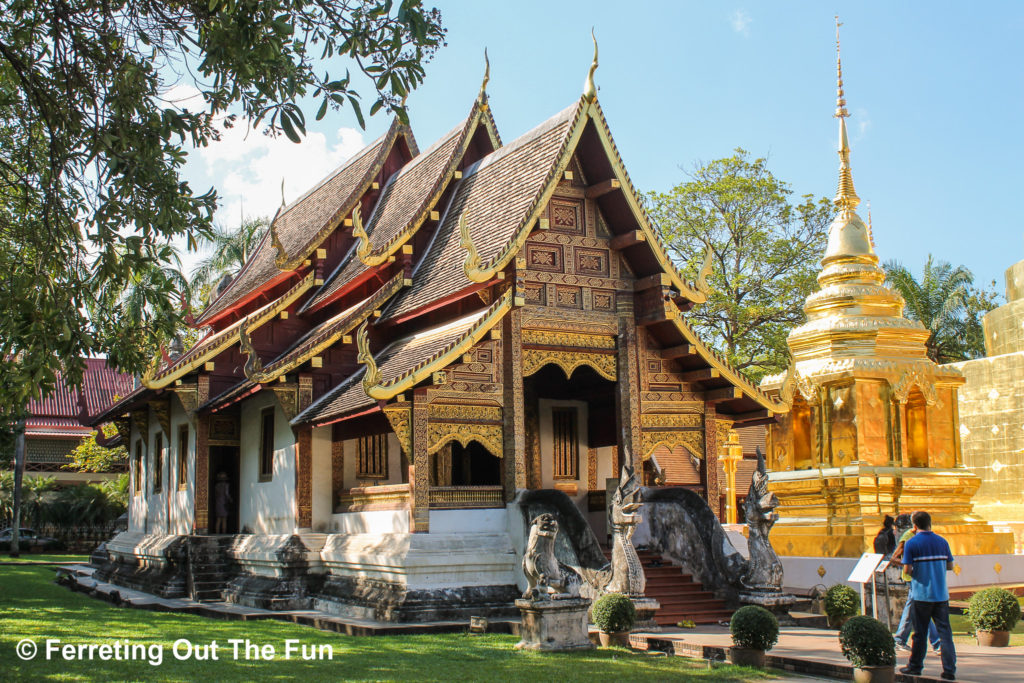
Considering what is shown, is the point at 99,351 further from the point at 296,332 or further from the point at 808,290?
the point at 808,290

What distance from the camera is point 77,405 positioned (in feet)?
145

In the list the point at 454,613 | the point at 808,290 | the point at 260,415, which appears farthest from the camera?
the point at 808,290

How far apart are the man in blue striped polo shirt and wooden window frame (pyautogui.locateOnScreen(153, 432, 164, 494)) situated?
15.1m

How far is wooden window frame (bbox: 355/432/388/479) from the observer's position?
1541cm

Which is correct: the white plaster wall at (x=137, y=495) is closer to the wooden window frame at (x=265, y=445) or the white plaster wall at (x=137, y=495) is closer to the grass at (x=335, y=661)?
the wooden window frame at (x=265, y=445)

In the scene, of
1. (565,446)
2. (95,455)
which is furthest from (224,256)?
(565,446)

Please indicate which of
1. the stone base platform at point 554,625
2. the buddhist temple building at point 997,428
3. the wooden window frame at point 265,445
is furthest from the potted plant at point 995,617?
the buddhist temple building at point 997,428

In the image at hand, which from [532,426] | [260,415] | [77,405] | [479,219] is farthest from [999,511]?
[77,405]

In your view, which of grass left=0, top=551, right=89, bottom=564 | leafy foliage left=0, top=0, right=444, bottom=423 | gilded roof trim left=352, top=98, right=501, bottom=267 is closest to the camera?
leafy foliage left=0, top=0, right=444, bottom=423

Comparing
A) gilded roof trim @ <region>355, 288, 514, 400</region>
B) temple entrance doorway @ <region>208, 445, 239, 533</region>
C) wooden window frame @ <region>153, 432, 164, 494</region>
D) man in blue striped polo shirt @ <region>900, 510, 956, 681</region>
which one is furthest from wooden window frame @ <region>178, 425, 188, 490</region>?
man in blue striped polo shirt @ <region>900, 510, 956, 681</region>

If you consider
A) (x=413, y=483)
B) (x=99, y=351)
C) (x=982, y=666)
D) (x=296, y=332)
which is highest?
(x=296, y=332)

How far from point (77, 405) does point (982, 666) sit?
41.5 meters

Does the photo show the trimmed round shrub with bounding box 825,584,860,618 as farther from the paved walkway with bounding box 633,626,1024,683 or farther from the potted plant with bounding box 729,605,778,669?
the potted plant with bounding box 729,605,778,669

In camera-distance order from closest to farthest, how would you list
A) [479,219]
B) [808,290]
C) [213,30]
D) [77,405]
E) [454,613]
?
[213,30] → [454,613] → [479,219] → [808,290] → [77,405]
